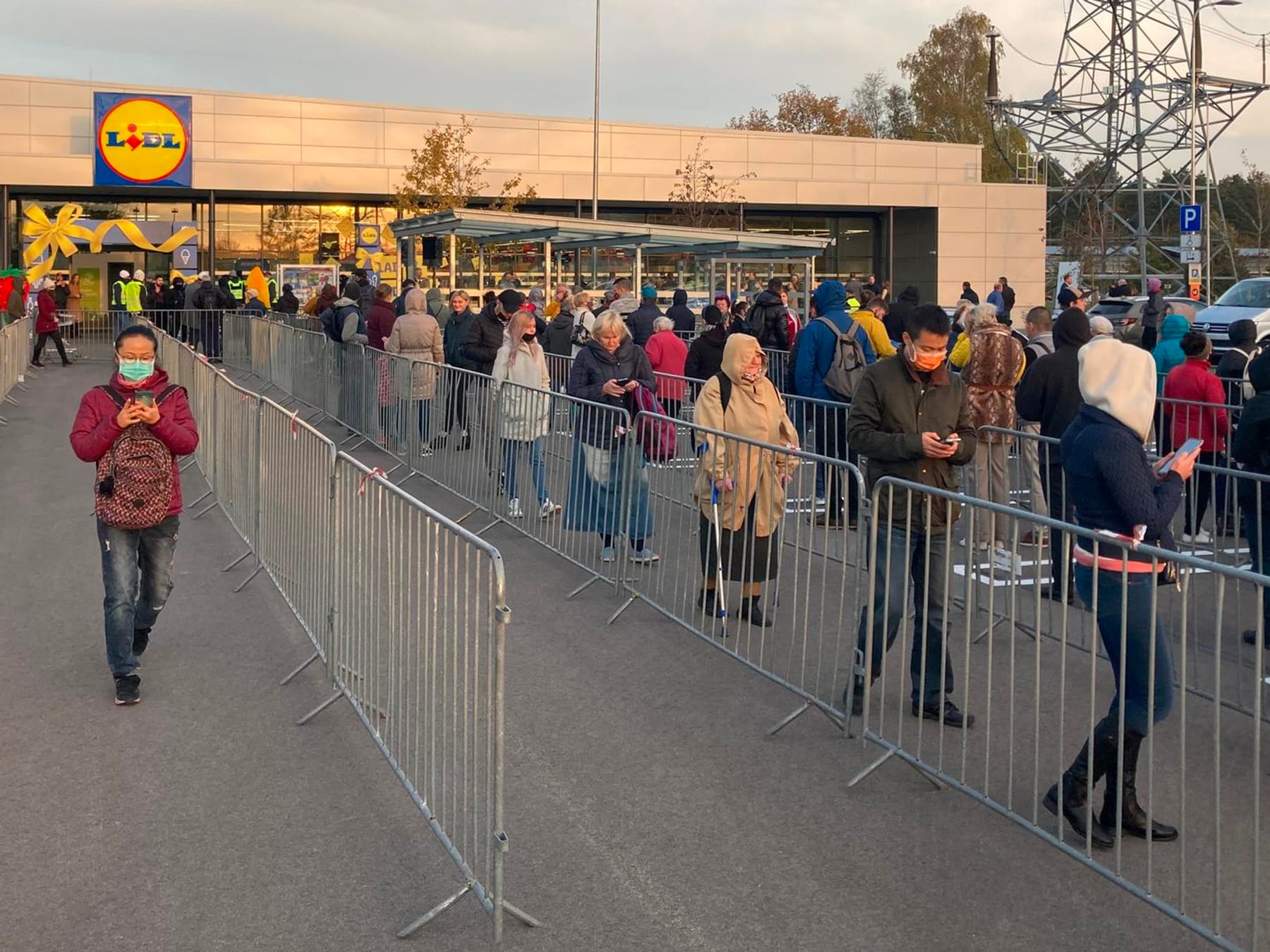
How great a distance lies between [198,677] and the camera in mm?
7672

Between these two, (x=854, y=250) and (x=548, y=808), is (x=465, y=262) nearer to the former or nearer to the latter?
(x=854, y=250)

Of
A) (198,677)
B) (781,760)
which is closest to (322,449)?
(198,677)

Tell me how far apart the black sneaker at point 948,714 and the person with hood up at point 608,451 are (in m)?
2.99

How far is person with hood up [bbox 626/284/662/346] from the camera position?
59.4 ft

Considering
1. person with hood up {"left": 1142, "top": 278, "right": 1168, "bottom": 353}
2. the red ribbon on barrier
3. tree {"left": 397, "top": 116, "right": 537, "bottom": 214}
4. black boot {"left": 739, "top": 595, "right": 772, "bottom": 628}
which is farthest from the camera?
tree {"left": 397, "top": 116, "right": 537, "bottom": 214}

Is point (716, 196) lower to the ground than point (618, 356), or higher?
higher

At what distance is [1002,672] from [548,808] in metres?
2.97

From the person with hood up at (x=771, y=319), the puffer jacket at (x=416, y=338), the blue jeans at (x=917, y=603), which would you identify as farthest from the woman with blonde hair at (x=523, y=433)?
the person with hood up at (x=771, y=319)

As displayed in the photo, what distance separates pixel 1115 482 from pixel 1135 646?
64cm

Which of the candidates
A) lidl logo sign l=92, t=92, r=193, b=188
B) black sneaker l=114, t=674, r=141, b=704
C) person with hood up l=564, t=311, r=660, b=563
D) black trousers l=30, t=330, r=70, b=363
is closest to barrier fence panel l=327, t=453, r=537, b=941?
black sneaker l=114, t=674, r=141, b=704

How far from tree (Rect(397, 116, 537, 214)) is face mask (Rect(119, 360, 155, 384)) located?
36340mm

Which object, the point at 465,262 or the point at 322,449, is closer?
the point at 322,449

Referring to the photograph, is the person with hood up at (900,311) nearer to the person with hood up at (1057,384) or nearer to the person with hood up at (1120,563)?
the person with hood up at (1057,384)

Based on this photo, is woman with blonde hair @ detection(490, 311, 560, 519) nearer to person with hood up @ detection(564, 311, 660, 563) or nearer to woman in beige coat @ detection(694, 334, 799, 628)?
person with hood up @ detection(564, 311, 660, 563)
